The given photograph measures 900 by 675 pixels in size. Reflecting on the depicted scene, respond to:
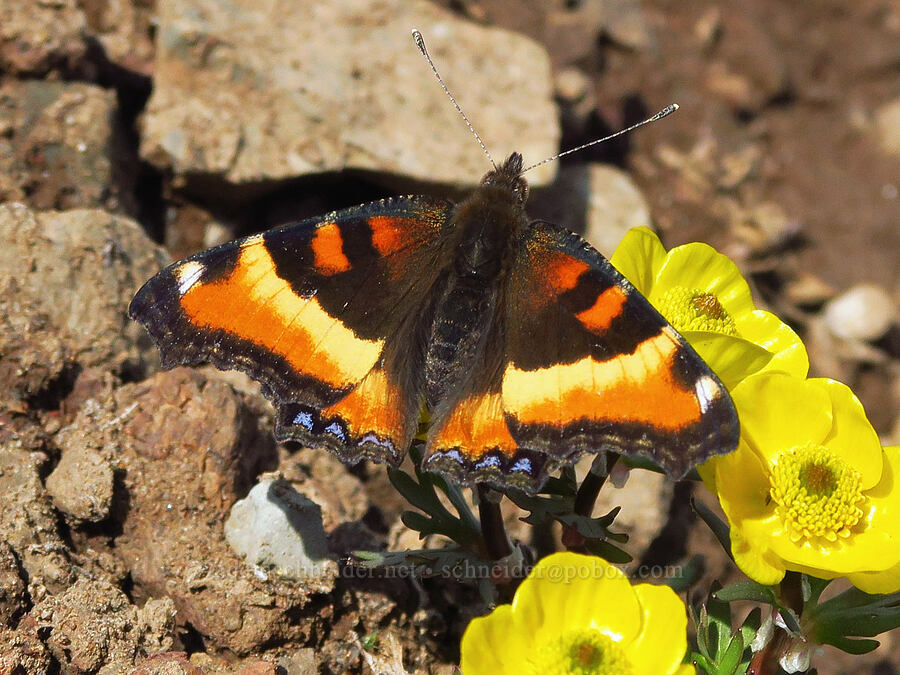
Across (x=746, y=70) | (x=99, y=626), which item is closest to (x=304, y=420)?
(x=99, y=626)

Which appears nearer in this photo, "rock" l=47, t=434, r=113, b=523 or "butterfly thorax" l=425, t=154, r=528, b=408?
"butterfly thorax" l=425, t=154, r=528, b=408

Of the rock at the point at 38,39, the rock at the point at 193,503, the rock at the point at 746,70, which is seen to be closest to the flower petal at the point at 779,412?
→ the rock at the point at 193,503

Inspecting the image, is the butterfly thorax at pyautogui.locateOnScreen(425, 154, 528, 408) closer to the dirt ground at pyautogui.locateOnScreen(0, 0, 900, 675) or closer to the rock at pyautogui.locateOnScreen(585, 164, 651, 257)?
the dirt ground at pyautogui.locateOnScreen(0, 0, 900, 675)

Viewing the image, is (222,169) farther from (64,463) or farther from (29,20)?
(64,463)

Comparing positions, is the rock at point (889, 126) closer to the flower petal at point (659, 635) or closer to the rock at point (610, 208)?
the rock at point (610, 208)

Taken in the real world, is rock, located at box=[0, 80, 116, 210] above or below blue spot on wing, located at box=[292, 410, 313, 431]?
above

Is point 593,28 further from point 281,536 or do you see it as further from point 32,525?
point 32,525

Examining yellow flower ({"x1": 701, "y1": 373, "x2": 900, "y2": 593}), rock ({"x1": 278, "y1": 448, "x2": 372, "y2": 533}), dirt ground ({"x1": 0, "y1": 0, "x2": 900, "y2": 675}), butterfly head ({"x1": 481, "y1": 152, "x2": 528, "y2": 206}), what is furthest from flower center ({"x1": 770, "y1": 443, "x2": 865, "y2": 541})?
rock ({"x1": 278, "y1": 448, "x2": 372, "y2": 533})
